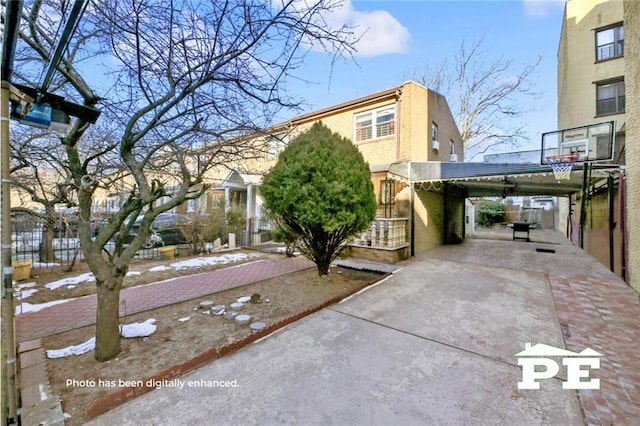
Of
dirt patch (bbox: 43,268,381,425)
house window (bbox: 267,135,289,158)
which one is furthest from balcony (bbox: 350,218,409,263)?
house window (bbox: 267,135,289,158)

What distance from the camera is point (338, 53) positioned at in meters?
3.46

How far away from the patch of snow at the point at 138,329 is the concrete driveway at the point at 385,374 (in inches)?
57.0

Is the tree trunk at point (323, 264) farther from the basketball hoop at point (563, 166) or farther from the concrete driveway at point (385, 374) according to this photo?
the basketball hoop at point (563, 166)

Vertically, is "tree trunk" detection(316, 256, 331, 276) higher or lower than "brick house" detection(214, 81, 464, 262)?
lower

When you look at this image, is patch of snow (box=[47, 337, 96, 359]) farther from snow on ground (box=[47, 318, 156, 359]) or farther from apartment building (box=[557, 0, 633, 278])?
apartment building (box=[557, 0, 633, 278])

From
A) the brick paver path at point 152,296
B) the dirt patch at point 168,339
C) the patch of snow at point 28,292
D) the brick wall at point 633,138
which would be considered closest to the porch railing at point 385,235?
the brick paver path at point 152,296

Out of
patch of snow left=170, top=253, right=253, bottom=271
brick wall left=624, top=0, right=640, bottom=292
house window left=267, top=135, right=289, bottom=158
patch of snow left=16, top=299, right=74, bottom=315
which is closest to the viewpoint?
house window left=267, top=135, right=289, bottom=158

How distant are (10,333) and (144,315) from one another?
2.67 metres

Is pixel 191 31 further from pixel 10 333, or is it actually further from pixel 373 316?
pixel 373 316

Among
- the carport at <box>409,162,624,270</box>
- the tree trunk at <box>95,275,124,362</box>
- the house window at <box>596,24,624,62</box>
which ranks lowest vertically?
the tree trunk at <box>95,275,124,362</box>

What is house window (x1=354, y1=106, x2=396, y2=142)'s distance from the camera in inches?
413

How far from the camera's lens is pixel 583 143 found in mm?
8250

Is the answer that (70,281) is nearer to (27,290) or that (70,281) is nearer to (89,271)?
(27,290)

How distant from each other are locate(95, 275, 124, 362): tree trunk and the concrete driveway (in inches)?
41.6
